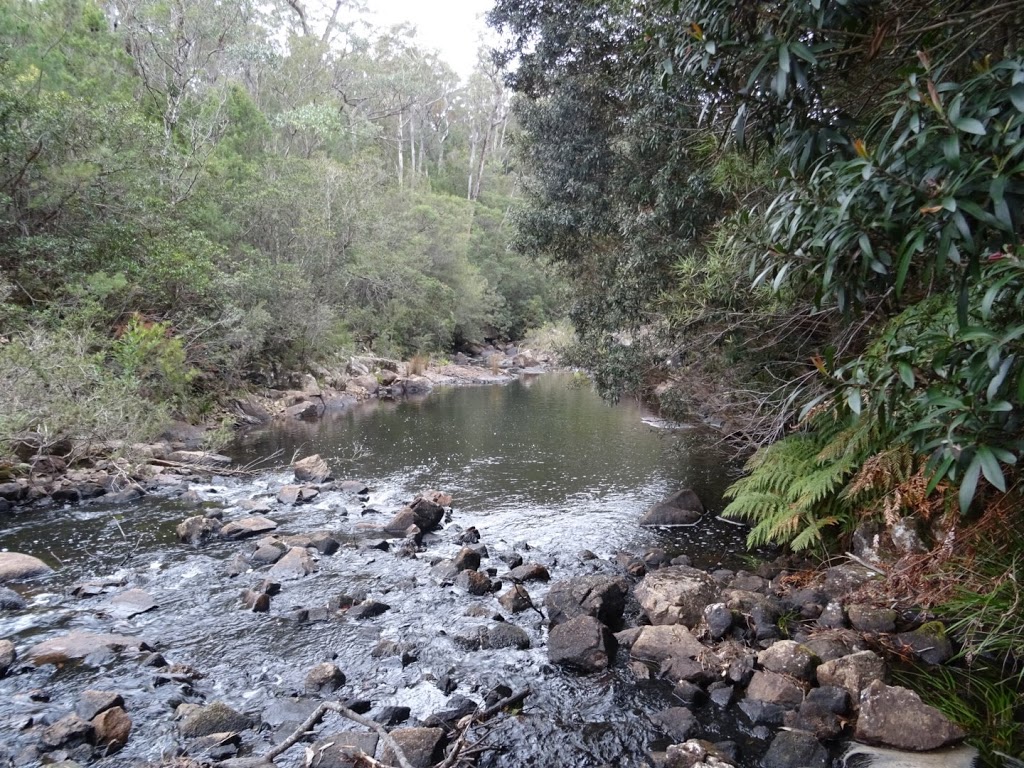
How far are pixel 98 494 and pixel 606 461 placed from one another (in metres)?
9.55

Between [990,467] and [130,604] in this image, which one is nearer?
[990,467]

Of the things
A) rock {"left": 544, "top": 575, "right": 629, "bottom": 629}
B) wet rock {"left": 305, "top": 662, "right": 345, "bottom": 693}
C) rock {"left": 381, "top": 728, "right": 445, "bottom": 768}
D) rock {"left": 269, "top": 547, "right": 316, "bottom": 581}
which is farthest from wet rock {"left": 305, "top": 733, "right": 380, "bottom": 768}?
rock {"left": 269, "top": 547, "right": 316, "bottom": 581}

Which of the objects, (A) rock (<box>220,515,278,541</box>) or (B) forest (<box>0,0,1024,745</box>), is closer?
(B) forest (<box>0,0,1024,745</box>)

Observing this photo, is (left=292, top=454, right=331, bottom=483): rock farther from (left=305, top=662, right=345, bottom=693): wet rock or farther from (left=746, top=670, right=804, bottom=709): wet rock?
(left=746, top=670, right=804, bottom=709): wet rock

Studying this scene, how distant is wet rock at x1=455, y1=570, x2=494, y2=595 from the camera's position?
7.22 meters

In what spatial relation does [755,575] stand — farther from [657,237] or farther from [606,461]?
[606,461]

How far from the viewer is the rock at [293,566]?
25.2ft

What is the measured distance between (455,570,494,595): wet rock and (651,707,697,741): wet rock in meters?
2.81

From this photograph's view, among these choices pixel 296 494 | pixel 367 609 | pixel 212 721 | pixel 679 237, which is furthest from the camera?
pixel 296 494

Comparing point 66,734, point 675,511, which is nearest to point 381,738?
point 66,734

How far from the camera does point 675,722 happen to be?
4.66m

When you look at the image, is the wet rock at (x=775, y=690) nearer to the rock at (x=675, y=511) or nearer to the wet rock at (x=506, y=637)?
Answer: the wet rock at (x=506, y=637)

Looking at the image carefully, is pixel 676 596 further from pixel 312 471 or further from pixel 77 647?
pixel 312 471

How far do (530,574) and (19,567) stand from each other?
5.95 meters
